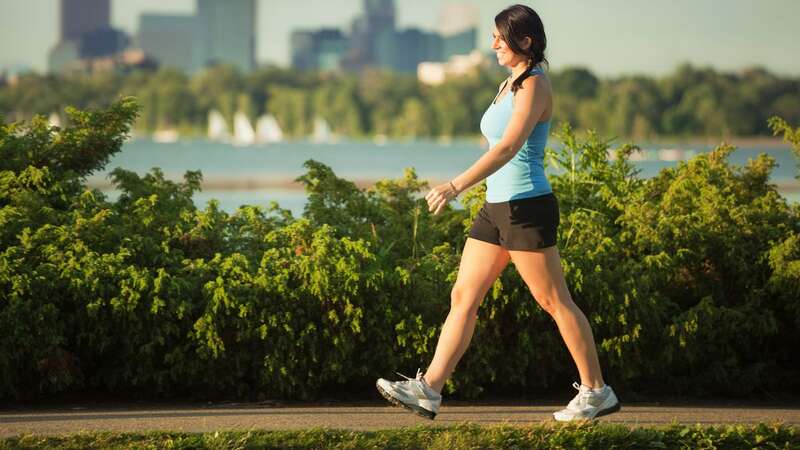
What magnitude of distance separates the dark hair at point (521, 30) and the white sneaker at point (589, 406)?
150 cm

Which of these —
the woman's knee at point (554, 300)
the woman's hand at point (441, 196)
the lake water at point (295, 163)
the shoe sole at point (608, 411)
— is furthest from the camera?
the lake water at point (295, 163)

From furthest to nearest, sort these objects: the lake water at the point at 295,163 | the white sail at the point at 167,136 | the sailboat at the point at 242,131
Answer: the white sail at the point at 167,136
the sailboat at the point at 242,131
the lake water at the point at 295,163

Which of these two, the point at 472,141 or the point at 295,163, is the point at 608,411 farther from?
the point at 472,141

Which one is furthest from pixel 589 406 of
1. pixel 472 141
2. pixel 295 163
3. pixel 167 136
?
pixel 167 136

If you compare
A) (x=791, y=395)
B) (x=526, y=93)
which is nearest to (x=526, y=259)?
(x=526, y=93)

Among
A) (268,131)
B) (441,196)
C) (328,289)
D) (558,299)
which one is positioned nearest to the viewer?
(441,196)

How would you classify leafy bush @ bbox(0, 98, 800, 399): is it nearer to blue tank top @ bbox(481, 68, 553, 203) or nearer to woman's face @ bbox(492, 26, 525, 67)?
blue tank top @ bbox(481, 68, 553, 203)

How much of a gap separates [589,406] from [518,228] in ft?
3.09

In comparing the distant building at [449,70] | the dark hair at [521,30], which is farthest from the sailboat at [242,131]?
the dark hair at [521,30]

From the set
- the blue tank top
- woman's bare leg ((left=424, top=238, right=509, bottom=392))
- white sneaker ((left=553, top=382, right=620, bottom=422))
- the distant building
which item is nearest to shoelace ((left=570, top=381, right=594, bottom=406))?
white sneaker ((left=553, top=382, right=620, bottom=422))

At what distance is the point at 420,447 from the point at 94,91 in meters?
160

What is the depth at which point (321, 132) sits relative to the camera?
501ft

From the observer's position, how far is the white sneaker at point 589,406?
225 inches

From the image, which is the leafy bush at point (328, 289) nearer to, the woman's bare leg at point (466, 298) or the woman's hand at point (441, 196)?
the woman's bare leg at point (466, 298)
